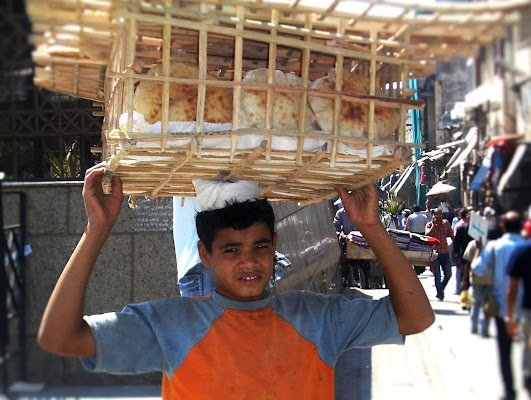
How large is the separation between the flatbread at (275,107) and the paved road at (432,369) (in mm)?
551

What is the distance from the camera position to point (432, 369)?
1.62 metres

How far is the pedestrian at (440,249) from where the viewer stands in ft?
5.18

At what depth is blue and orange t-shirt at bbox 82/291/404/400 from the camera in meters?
1.94

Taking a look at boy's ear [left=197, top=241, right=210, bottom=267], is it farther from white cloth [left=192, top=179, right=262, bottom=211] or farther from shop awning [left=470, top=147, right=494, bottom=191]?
shop awning [left=470, top=147, right=494, bottom=191]

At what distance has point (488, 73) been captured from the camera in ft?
3.67

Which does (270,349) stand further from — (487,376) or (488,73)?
(488,73)

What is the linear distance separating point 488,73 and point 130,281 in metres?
3.71

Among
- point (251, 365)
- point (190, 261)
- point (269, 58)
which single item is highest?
point (269, 58)

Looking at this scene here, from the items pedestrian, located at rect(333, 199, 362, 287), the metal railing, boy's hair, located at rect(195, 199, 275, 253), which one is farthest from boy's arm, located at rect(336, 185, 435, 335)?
the metal railing

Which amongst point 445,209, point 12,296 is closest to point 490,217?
point 445,209

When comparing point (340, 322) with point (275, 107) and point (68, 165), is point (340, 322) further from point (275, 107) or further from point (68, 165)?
point (68, 165)

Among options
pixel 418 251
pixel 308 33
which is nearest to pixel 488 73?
pixel 308 33

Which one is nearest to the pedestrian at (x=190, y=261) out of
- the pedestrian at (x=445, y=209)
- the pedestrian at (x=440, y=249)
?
the pedestrian at (x=440, y=249)

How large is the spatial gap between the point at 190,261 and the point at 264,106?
1.77 m
